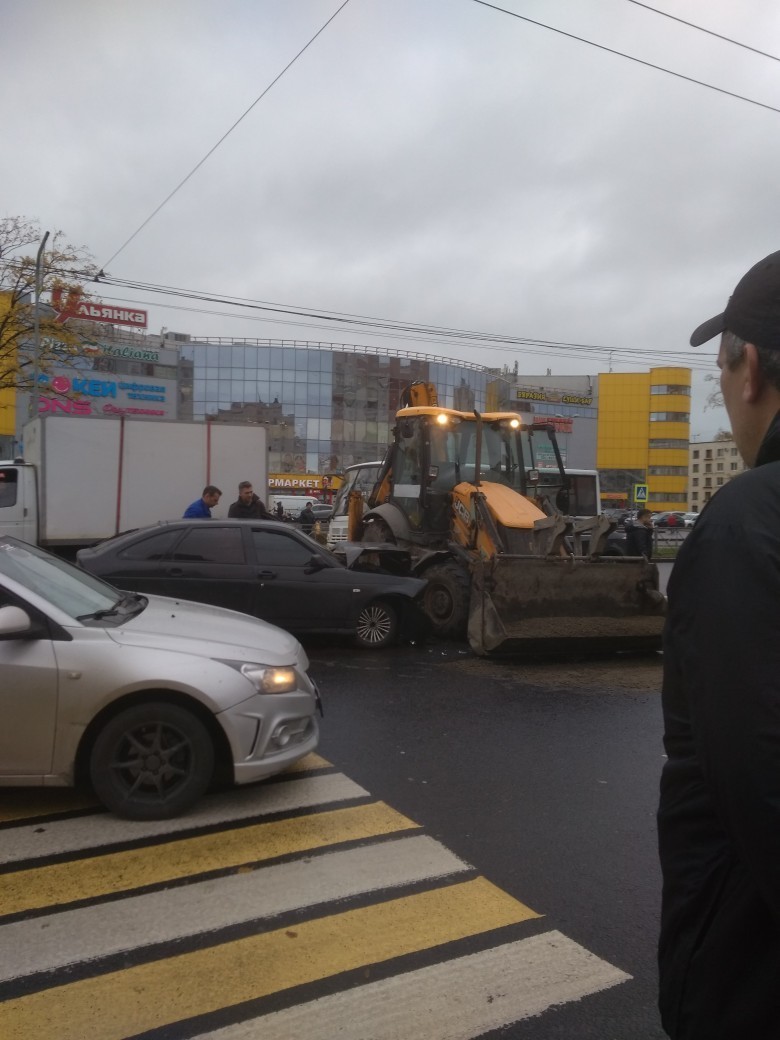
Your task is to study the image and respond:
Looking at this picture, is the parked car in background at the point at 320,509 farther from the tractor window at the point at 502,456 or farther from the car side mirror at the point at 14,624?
the car side mirror at the point at 14,624

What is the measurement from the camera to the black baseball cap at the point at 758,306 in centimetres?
128

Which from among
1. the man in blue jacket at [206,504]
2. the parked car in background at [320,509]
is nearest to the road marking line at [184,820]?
the man in blue jacket at [206,504]

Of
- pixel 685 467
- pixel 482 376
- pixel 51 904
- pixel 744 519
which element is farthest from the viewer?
pixel 482 376

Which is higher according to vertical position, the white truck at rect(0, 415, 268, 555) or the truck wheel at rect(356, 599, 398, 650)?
the white truck at rect(0, 415, 268, 555)

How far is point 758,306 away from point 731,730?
2.21 feet

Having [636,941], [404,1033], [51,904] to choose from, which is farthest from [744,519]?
[51,904]

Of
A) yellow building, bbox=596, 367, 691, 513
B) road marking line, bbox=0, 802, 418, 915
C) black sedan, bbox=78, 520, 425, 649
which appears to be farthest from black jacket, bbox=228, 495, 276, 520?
yellow building, bbox=596, 367, 691, 513

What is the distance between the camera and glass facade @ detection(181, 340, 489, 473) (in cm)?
8844

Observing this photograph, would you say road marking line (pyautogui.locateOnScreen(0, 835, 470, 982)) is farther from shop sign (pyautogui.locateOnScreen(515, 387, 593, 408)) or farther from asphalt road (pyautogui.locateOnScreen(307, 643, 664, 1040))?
shop sign (pyautogui.locateOnScreen(515, 387, 593, 408))

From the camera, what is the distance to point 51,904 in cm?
364

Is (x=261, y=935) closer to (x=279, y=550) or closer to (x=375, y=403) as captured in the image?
(x=279, y=550)

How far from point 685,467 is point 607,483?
8418 millimetres

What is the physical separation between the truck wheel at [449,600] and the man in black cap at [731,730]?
8977 mm

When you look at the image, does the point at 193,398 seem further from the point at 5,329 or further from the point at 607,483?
the point at 5,329
